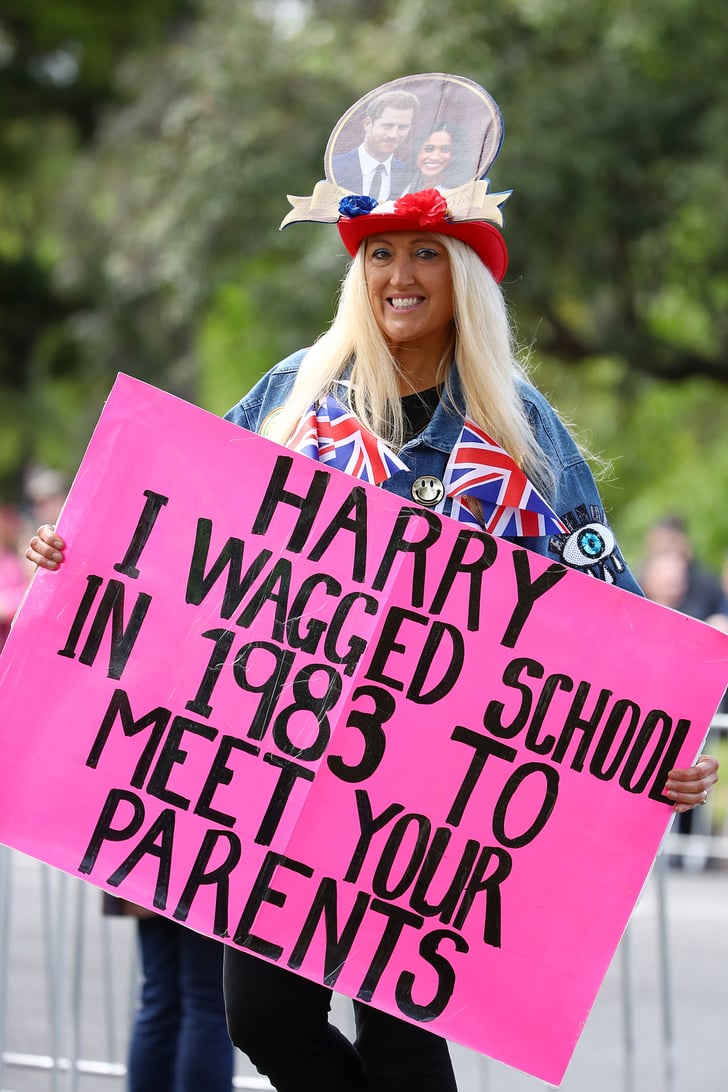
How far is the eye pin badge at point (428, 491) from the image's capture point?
10.2 feet

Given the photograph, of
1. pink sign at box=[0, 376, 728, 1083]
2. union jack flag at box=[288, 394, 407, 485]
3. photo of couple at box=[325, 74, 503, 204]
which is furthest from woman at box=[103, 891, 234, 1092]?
photo of couple at box=[325, 74, 503, 204]

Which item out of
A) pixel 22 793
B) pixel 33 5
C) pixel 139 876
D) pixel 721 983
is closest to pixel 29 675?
pixel 22 793

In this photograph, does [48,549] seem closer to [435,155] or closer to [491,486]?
[491,486]

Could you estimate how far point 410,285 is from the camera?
3.13 m

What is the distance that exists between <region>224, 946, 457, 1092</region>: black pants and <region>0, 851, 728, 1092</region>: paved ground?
52.9 inches

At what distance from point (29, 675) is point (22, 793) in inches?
8.6

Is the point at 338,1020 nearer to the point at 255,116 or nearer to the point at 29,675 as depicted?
the point at 29,675

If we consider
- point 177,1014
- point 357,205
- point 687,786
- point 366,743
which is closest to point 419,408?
point 357,205

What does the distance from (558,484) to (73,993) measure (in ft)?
7.70

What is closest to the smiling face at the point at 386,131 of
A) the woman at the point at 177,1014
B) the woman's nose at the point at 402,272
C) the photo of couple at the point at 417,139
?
the photo of couple at the point at 417,139

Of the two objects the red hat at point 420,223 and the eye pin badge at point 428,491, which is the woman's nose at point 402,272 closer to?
the red hat at point 420,223

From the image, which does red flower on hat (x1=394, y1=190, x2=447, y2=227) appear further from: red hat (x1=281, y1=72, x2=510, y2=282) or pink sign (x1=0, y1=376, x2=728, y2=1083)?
pink sign (x1=0, y1=376, x2=728, y2=1083)

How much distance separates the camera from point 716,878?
9.11 m

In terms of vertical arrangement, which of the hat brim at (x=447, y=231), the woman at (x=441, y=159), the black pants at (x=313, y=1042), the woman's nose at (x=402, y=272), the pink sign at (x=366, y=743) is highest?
the woman at (x=441, y=159)
